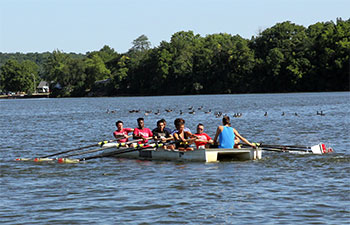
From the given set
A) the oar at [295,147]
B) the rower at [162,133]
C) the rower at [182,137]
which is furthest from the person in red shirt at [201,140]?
the oar at [295,147]

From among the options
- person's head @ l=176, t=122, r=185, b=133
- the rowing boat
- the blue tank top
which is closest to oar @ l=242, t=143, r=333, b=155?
the rowing boat

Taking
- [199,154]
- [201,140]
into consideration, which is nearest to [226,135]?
[201,140]

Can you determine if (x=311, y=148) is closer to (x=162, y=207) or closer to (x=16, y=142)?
(x=162, y=207)

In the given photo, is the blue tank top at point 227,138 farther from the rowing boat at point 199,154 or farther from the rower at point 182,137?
the rower at point 182,137

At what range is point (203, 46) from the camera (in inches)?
5994

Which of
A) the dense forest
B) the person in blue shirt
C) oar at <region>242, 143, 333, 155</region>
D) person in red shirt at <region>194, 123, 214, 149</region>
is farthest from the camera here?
the dense forest

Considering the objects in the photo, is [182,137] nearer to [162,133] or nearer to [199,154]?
[199,154]

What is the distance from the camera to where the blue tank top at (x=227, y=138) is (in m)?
19.9

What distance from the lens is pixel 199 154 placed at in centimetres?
2019

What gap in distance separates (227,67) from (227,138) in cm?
11737

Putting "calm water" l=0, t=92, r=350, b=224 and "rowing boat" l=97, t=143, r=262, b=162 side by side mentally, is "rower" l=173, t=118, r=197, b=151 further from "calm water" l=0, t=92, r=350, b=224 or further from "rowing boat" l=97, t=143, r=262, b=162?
"calm water" l=0, t=92, r=350, b=224

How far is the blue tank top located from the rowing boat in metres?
0.27

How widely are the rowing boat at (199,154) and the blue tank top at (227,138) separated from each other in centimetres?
27

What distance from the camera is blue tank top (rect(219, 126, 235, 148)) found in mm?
19938
